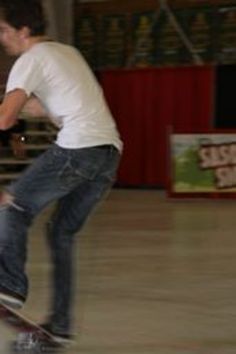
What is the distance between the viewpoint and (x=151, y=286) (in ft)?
22.3

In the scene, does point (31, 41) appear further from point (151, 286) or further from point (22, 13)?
point (151, 286)

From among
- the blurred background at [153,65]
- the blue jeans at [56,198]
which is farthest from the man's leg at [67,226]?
the blurred background at [153,65]

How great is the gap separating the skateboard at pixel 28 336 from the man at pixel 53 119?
0.12m

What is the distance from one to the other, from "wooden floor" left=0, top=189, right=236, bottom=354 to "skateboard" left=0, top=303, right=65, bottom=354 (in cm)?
20

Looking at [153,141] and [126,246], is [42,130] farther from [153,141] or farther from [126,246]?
[126,246]

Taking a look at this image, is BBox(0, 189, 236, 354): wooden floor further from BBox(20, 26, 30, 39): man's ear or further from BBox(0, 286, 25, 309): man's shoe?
BBox(20, 26, 30, 39): man's ear

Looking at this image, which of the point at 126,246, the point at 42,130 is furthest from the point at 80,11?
the point at 126,246

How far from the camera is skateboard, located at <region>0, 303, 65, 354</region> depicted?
14.4ft

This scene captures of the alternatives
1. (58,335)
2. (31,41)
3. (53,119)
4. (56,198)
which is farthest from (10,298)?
(31,41)

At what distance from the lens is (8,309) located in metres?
4.39

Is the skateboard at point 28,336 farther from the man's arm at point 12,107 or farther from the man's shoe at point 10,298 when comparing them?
the man's arm at point 12,107

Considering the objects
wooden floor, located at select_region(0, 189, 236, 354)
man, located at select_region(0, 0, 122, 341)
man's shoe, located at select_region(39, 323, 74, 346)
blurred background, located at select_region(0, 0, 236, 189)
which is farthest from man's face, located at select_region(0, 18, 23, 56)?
blurred background, located at select_region(0, 0, 236, 189)

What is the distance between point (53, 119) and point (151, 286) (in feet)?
8.95

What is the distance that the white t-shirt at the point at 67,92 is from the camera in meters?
4.14
